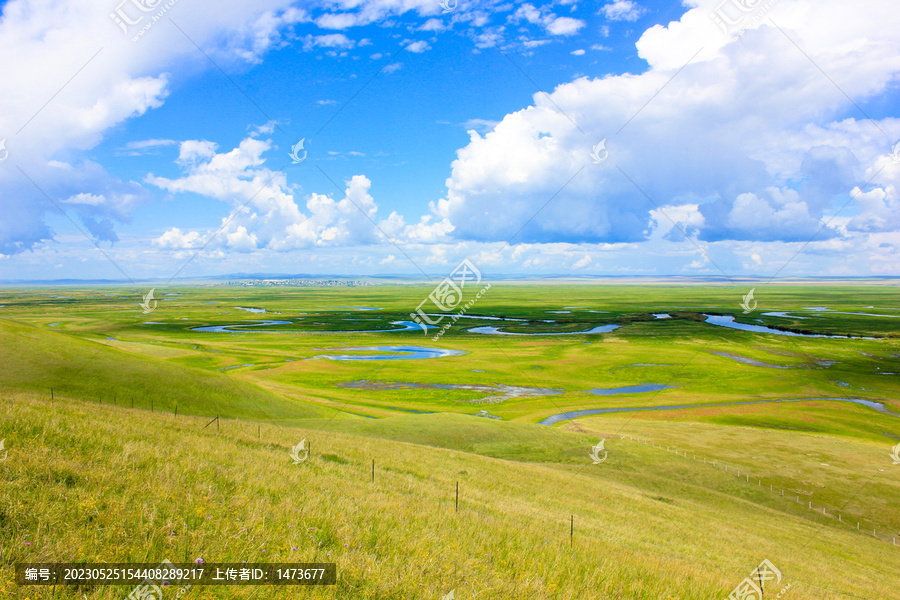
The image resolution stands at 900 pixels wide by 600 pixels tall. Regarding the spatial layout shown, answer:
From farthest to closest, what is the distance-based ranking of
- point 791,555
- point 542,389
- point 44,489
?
1. point 542,389
2. point 791,555
3. point 44,489

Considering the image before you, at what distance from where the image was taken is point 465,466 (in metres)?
24.0

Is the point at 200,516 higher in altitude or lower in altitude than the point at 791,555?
higher

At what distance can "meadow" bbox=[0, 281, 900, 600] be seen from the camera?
574 cm

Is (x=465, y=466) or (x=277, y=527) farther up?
(x=277, y=527)

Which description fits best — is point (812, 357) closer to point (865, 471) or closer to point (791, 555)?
point (865, 471)

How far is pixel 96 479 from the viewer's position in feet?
20.6

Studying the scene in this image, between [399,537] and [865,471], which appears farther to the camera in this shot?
[865,471]

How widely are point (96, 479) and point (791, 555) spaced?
2618cm

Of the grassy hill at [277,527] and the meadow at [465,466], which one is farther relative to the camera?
the meadow at [465,466]

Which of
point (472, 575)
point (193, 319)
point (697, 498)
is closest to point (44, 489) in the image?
point (472, 575)

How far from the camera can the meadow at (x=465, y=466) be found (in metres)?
5.74

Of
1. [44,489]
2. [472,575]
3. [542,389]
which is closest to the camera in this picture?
[44,489]

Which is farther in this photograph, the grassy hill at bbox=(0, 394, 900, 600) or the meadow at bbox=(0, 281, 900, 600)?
the meadow at bbox=(0, 281, 900, 600)

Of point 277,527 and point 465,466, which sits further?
point 465,466
